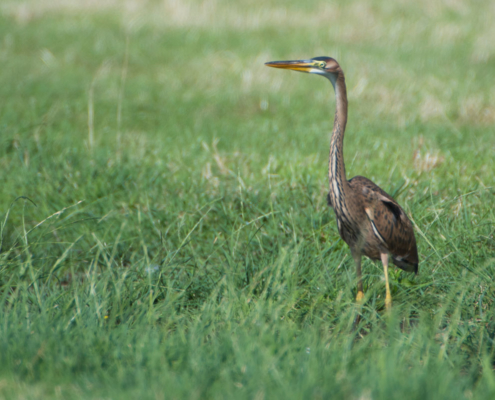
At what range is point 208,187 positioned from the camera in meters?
4.83

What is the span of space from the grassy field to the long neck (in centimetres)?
43

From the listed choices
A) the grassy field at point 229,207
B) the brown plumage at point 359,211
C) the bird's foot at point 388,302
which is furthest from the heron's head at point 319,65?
the bird's foot at point 388,302

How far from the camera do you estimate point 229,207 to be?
14.3 feet

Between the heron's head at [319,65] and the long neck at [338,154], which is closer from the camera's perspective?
the long neck at [338,154]

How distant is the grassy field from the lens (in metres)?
2.50

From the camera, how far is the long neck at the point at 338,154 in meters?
3.30

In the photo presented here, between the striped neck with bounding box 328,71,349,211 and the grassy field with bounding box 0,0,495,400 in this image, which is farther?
the striped neck with bounding box 328,71,349,211

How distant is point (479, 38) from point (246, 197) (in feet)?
25.8

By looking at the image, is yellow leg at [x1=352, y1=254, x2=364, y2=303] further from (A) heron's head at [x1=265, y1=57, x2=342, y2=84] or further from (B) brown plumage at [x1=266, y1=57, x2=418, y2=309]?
(A) heron's head at [x1=265, y1=57, x2=342, y2=84]

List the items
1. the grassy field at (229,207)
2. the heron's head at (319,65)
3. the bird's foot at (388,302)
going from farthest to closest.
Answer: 1. the heron's head at (319,65)
2. the bird's foot at (388,302)
3. the grassy field at (229,207)

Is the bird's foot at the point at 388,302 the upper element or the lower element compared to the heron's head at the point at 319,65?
lower

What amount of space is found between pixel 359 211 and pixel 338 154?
1.15 feet

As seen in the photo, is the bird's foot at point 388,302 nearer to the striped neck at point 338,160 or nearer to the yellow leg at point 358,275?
the yellow leg at point 358,275

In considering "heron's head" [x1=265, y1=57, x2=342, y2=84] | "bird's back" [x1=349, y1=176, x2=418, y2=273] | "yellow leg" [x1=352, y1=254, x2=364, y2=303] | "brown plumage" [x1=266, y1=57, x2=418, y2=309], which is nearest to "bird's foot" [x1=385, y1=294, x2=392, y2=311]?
"brown plumage" [x1=266, y1=57, x2=418, y2=309]
